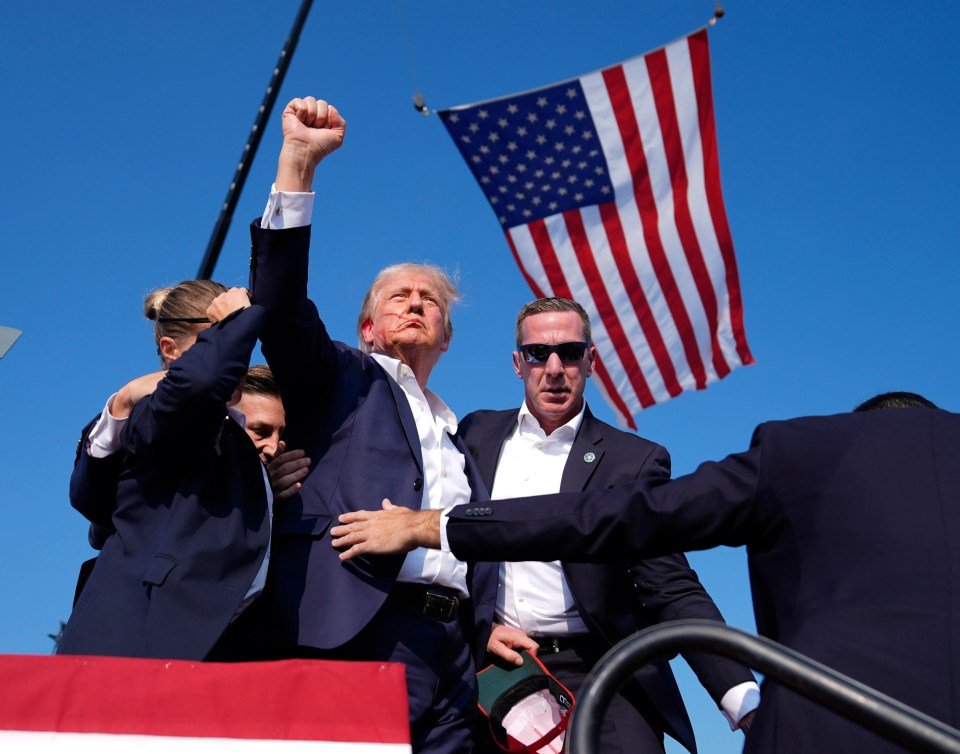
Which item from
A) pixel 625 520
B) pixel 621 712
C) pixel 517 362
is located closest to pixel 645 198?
pixel 517 362

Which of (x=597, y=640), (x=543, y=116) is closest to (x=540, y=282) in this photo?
(x=543, y=116)

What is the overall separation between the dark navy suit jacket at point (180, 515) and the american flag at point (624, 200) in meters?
6.82

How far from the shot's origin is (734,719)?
394 centimetres

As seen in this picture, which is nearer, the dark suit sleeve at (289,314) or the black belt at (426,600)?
the dark suit sleeve at (289,314)

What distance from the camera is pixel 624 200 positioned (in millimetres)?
9938

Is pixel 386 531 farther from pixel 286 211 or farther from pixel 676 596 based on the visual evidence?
pixel 676 596

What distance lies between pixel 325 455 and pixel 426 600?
58 centimetres

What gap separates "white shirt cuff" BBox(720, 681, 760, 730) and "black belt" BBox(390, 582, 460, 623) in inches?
45.9

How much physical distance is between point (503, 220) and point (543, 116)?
0.98 meters

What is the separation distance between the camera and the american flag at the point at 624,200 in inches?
383

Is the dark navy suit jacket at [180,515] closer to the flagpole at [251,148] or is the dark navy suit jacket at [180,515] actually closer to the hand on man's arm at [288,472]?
the hand on man's arm at [288,472]

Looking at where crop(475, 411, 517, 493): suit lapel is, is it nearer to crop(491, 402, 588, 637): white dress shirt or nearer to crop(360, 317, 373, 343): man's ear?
crop(491, 402, 588, 637): white dress shirt

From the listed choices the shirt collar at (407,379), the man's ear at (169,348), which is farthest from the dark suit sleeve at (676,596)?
the man's ear at (169,348)

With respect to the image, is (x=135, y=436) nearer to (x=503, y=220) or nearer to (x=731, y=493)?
(x=731, y=493)
